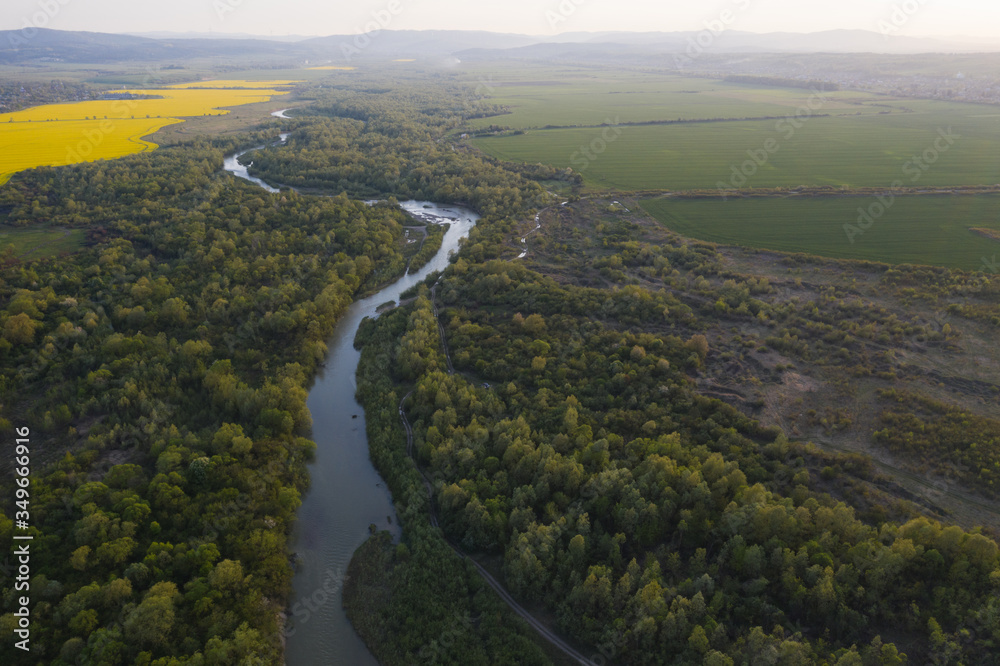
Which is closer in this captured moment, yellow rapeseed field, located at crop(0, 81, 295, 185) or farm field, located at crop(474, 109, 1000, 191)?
farm field, located at crop(474, 109, 1000, 191)

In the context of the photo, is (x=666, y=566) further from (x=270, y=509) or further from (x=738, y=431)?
(x=270, y=509)

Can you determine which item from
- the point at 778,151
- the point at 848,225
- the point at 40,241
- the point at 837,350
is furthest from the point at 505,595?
the point at 778,151

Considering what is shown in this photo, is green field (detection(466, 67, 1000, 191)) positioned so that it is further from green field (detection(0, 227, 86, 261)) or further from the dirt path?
green field (detection(0, 227, 86, 261))

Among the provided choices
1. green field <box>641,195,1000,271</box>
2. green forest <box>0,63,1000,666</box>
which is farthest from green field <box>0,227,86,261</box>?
green field <box>641,195,1000,271</box>

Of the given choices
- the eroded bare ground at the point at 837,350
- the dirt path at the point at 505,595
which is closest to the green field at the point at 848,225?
the eroded bare ground at the point at 837,350

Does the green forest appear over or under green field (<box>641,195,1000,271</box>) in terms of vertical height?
under

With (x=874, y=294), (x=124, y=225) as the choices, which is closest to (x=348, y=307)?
(x=124, y=225)
